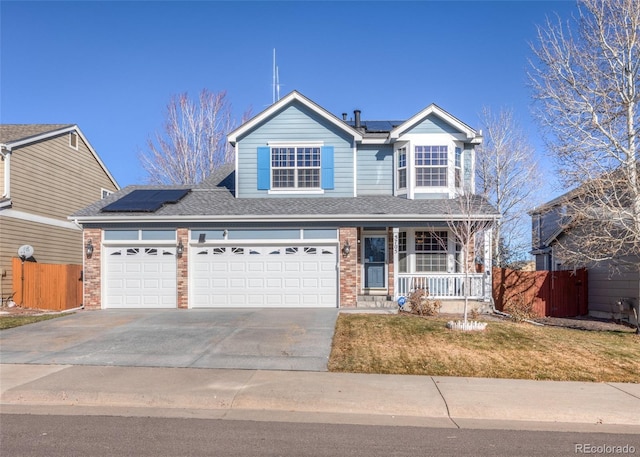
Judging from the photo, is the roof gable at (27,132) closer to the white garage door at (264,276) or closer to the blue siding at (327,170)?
the white garage door at (264,276)

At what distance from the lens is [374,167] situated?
1791 cm

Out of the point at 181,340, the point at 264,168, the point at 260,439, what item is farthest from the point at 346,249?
the point at 260,439

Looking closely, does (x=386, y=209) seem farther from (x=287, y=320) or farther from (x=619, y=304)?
(x=619, y=304)

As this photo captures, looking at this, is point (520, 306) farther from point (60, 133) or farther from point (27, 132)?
point (27, 132)

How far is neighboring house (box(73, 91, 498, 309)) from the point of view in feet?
51.8

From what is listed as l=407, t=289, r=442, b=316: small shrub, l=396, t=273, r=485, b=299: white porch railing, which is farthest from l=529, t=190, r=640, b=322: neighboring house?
l=407, t=289, r=442, b=316: small shrub

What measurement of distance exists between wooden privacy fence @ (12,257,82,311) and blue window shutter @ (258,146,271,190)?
834 cm

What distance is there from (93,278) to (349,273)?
8463 mm

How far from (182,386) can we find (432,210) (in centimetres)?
1051

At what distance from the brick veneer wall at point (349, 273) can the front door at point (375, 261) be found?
142cm

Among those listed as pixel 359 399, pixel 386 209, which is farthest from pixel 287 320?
pixel 359 399

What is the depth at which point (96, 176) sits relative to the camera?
24.8 metres

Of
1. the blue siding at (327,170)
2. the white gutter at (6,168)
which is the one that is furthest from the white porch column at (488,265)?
the white gutter at (6,168)

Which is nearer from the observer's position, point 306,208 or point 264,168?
point 306,208
